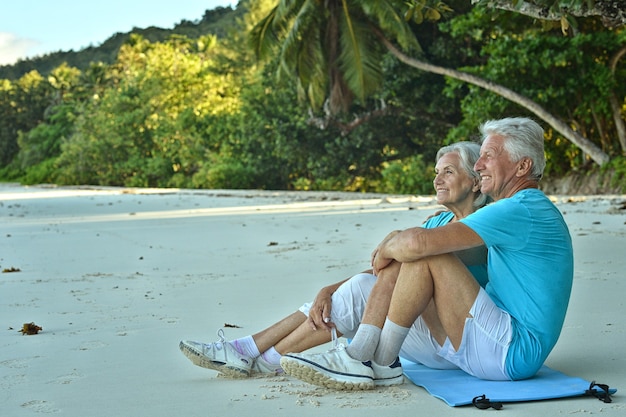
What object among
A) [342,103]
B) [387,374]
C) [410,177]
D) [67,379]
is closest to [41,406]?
[67,379]

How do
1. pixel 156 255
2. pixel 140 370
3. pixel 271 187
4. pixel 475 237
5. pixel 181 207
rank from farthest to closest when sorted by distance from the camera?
pixel 271 187 → pixel 181 207 → pixel 156 255 → pixel 140 370 → pixel 475 237

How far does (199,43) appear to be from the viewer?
60.6 m

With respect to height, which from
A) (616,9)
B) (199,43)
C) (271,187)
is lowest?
(271,187)

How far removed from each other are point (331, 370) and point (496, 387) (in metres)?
0.67

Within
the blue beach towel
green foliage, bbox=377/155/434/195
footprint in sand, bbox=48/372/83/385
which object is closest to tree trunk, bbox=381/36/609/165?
green foliage, bbox=377/155/434/195

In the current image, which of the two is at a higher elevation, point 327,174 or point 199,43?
point 199,43

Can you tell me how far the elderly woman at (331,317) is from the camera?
164 inches

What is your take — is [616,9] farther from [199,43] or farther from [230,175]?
[199,43]

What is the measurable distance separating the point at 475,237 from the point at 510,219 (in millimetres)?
158

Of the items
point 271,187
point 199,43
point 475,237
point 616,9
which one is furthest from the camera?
point 199,43

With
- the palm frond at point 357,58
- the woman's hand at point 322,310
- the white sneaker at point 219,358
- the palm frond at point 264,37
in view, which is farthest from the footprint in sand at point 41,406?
the palm frond at point 264,37

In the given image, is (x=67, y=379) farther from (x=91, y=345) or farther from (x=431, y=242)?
(x=431, y=242)

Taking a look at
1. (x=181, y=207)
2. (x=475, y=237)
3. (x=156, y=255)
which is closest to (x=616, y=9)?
(x=156, y=255)

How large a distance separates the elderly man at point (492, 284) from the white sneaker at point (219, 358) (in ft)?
1.67
